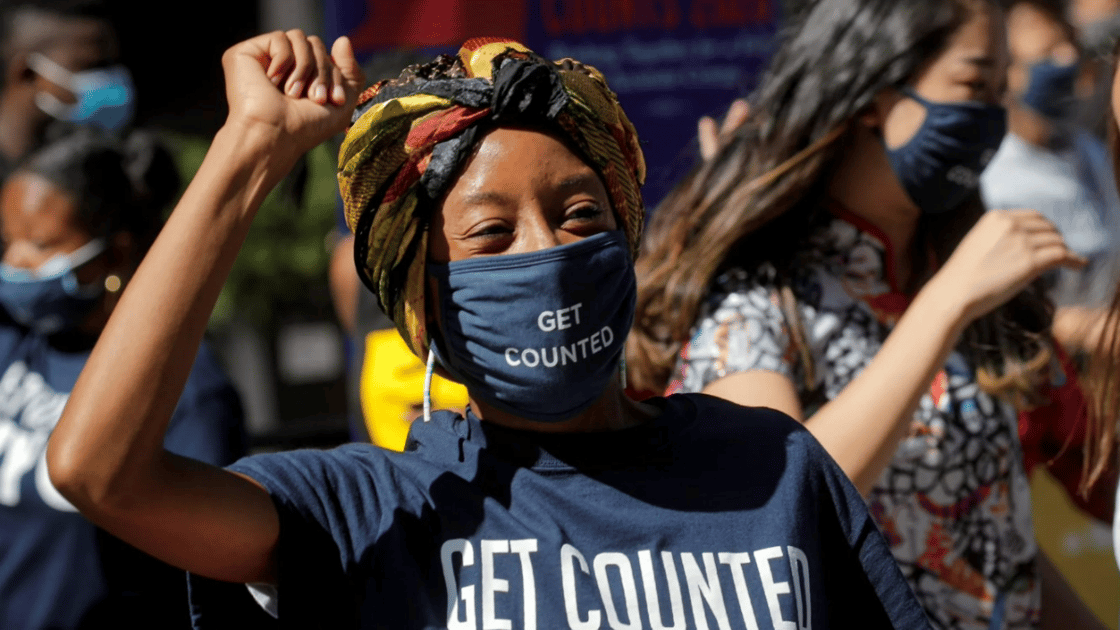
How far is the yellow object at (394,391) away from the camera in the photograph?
340 cm

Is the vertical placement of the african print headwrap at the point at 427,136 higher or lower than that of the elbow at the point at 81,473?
higher

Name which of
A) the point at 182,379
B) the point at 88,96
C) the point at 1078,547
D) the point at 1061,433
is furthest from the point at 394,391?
the point at 88,96

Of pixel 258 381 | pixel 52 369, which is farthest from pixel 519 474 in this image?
pixel 258 381

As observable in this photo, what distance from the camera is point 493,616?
1.67 metres

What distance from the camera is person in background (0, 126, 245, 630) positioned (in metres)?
3.49

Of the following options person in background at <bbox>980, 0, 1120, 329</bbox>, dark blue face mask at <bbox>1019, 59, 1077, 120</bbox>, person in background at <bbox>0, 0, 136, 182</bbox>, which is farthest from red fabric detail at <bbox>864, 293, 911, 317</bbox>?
person in background at <bbox>0, 0, 136, 182</bbox>

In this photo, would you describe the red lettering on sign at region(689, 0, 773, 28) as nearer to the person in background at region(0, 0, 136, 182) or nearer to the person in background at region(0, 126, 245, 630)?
the person in background at region(0, 126, 245, 630)

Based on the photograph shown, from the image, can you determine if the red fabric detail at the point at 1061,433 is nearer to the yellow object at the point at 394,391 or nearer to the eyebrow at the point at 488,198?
the yellow object at the point at 394,391

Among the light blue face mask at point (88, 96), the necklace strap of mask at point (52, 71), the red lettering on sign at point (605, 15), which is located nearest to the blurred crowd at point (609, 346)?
the red lettering on sign at point (605, 15)

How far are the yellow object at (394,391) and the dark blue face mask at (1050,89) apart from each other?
3.11 m

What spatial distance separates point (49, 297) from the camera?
3.76 meters

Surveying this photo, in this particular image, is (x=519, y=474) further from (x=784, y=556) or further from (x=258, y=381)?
(x=258, y=381)

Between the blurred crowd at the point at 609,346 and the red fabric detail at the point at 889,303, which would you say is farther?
the red fabric detail at the point at 889,303

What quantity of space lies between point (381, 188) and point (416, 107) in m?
0.13
